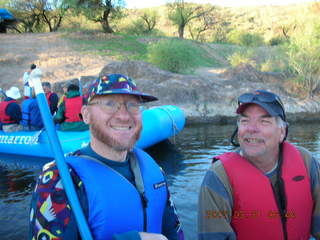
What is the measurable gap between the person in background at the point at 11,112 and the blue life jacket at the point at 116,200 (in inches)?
242

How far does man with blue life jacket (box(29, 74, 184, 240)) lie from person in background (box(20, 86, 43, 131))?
18.6 ft

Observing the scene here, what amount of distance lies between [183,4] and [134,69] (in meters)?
17.9

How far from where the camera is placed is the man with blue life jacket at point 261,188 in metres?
1.82

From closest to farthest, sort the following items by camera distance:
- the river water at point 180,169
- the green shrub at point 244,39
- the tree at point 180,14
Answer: the river water at point 180,169
the tree at point 180,14
the green shrub at point 244,39

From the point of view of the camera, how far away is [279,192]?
187 centimetres

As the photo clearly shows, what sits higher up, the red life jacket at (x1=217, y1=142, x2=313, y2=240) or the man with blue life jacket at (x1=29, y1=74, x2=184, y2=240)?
the man with blue life jacket at (x1=29, y1=74, x2=184, y2=240)

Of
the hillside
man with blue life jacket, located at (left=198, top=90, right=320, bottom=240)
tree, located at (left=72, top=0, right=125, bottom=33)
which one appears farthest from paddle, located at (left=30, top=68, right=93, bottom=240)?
tree, located at (left=72, top=0, right=125, bottom=33)

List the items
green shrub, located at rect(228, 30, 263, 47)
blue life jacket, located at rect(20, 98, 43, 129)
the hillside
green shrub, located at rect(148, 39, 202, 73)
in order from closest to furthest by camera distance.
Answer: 1. blue life jacket, located at rect(20, 98, 43, 129)
2. the hillside
3. green shrub, located at rect(148, 39, 202, 73)
4. green shrub, located at rect(228, 30, 263, 47)

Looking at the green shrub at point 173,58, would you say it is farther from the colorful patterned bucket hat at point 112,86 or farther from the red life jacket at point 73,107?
the colorful patterned bucket hat at point 112,86

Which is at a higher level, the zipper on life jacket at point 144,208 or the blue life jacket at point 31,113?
the zipper on life jacket at point 144,208

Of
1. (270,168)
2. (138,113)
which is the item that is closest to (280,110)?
(270,168)

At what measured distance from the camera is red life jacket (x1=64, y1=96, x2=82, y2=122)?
Answer: 6168mm

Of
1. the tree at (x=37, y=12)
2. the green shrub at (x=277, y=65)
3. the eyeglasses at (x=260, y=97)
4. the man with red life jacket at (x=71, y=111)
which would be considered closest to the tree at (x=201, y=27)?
the tree at (x=37, y=12)

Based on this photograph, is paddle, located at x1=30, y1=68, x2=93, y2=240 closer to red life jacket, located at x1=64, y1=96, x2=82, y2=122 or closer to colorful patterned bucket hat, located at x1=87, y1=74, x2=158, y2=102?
colorful patterned bucket hat, located at x1=87, y1=74, x2=158, y2=102
